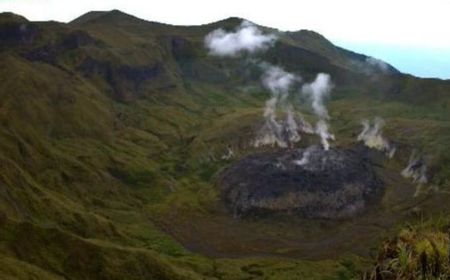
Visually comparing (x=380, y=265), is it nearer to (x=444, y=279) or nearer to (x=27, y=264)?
(x=444, y=279)

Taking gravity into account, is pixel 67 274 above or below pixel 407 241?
below

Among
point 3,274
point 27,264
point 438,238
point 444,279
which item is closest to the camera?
point 444,279

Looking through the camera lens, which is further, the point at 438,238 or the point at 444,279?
the point at 438,238

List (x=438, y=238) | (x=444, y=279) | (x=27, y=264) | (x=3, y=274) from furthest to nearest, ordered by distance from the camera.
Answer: (x=27, y=264) → (x=3, y=274) → (x=438, y=238) → (x=444, y=279)

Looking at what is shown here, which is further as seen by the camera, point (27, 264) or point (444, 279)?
point (27, 264)

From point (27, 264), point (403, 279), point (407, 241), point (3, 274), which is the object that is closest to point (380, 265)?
point (407, 241)

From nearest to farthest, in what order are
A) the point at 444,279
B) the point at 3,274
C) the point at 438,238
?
the point at 444,279, the point at 438,238, the point at 3,274

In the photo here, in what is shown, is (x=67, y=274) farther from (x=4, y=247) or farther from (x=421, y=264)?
(x=421, y=264)

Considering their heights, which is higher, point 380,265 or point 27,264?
point 380,265

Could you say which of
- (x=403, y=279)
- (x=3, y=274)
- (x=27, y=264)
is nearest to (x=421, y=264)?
(x=403, y=279)
